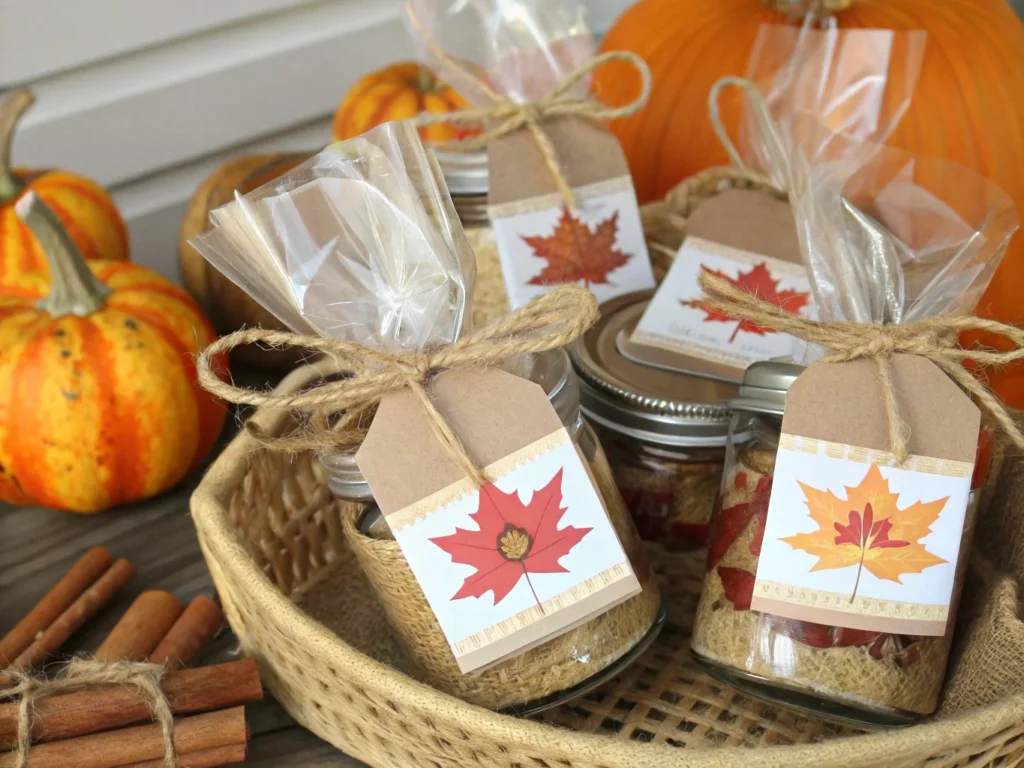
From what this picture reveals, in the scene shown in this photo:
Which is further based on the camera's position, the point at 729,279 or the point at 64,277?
the point at 64,277

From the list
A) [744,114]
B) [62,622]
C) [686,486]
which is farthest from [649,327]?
[62,622]

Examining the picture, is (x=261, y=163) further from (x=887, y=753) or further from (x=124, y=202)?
(x=887, y=753)

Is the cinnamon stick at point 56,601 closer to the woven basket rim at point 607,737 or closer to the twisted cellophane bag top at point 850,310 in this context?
the woven basket rim at point 607,737

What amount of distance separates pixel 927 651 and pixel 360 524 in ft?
1.25

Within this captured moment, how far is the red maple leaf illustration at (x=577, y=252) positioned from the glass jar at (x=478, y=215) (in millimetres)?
44

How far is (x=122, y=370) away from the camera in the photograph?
90cm

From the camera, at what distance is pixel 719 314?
0.84m

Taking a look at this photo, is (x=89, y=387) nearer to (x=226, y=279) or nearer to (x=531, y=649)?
(x=226, y=279)

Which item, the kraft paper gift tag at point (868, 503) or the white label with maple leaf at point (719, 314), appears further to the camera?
the white label with maple leaf at point (719, 314)

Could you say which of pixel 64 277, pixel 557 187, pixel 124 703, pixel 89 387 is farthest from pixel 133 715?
pixel 557 187

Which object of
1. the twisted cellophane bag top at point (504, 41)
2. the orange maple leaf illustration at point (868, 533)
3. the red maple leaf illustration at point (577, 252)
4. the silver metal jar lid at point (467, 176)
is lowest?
the orange maple leaf illustration at point (868, 533)

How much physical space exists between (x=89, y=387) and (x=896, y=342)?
690mm

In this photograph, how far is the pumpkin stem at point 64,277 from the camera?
871 millimetres

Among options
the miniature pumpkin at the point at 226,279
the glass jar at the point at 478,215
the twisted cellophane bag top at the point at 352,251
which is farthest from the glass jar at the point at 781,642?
the miniature pumpkin at the point at 226,279
